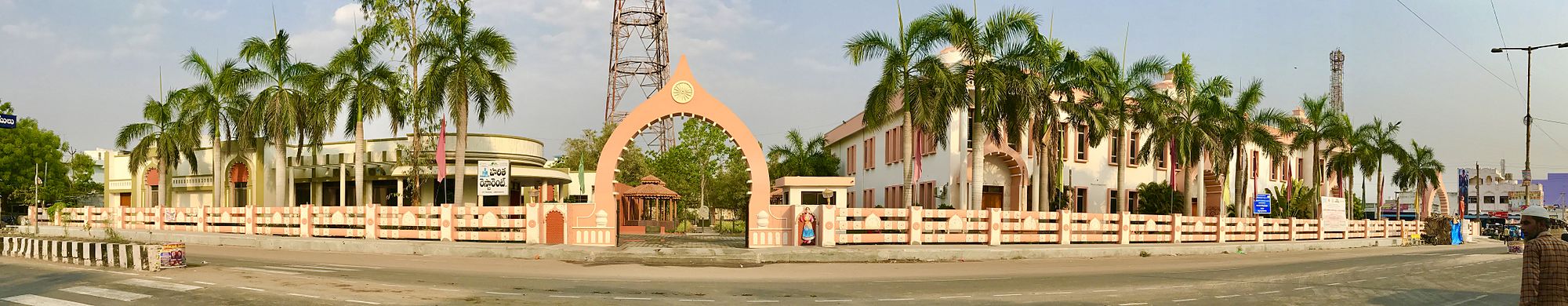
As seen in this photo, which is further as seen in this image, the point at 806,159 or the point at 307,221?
the point at 806,159

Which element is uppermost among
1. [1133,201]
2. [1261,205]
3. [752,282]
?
[1133,201]

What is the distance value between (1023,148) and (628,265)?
77.5 ft

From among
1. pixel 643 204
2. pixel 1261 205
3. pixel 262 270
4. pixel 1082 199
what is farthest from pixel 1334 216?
pixel 262 270

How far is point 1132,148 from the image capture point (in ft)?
147

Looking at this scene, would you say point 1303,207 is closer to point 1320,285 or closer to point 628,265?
point 1320,285

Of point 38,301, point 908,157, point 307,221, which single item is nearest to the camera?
point 38,301

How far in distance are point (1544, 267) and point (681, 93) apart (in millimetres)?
19943

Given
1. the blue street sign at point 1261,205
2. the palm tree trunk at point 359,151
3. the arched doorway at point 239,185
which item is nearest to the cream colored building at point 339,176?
the arched doorway at point 239,185

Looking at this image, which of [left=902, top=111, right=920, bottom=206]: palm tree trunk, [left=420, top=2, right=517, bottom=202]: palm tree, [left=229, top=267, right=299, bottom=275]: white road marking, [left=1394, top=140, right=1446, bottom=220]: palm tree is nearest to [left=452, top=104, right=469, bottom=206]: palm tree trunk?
[left=420, top=2, right=517, bottom=202]: palm tree

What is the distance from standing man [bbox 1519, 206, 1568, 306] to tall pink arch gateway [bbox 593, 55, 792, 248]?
18681 mm

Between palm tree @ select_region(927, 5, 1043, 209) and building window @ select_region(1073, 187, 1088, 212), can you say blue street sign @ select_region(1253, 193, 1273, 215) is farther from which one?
palm tree @ select_region(927, 5, 1043, 209)

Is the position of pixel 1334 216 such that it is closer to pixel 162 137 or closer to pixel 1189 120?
pixel 1189 120

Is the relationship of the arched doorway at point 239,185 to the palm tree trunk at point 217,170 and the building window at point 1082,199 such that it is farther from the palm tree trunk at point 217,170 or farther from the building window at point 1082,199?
the building window at point 1082,199

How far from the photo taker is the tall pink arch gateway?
83.9 ft
